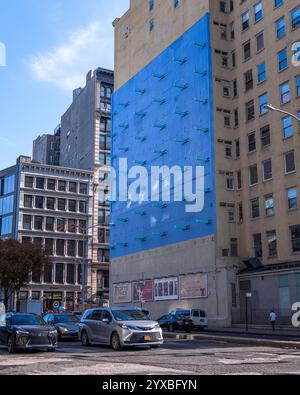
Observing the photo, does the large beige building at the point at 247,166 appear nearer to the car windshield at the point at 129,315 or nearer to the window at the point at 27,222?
the car windshield at the point at 129,315

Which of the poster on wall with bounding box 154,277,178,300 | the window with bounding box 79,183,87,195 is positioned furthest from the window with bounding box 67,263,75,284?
the poster on wall with bounding box 154,277,178,300

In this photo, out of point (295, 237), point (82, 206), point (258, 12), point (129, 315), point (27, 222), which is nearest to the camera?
point (129, 315)

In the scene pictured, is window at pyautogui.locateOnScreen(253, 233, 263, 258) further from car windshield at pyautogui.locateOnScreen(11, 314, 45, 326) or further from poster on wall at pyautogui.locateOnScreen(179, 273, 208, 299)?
car windshield at pyautogui.locateOnScreen(11, 314, 45, 326)

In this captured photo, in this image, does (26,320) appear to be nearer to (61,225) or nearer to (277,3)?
(277,3)

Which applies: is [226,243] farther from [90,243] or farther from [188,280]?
[90,243]

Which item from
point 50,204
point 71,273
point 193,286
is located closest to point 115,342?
point 193,286

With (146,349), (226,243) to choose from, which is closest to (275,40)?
(226,243)

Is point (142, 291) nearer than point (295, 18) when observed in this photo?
No

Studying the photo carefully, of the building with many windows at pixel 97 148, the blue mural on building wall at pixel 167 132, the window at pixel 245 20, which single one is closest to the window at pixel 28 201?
the building with many windows at pixel 97 148

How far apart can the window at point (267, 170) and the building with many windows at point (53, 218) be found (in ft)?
140

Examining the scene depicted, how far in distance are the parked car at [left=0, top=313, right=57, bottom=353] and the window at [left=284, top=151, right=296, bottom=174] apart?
102 ft

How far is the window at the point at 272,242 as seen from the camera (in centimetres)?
4731

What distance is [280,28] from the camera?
49469 mm

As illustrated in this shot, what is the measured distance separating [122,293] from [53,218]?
27477 mm
